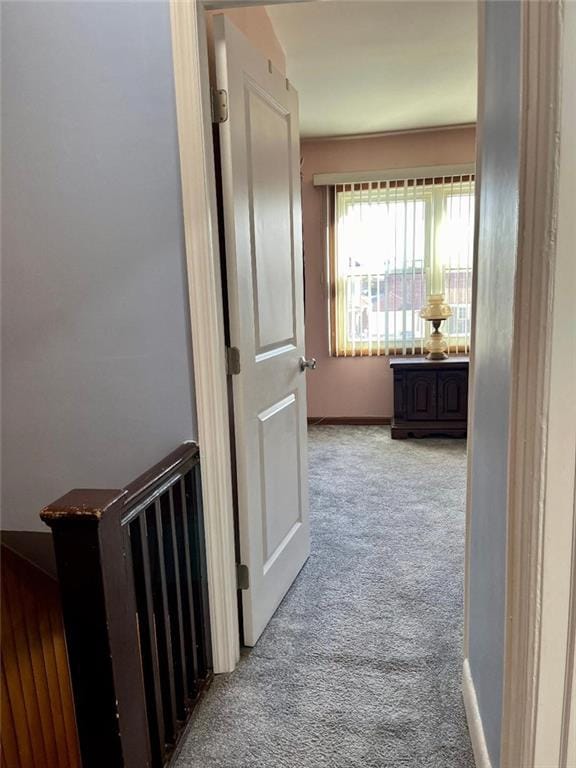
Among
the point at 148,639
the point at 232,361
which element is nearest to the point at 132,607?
the point at 148,639

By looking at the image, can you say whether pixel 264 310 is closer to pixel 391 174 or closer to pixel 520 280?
pixel 520 280

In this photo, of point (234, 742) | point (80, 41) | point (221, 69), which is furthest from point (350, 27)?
point (234, 742)

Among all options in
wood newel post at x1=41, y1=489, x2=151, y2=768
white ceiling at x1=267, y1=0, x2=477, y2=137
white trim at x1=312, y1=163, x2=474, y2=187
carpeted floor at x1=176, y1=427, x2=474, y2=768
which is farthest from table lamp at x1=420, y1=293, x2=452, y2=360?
wood newel post at x1=41, y1=489, x2=151, y2=768

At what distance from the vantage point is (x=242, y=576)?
72.1 inches

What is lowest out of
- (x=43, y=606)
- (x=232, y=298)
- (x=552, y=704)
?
(x=43, y=606)

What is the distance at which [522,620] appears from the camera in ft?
2.93

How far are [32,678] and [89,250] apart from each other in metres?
1.35

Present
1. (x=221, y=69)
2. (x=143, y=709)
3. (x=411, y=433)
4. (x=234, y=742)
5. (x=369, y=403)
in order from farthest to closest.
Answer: (x=369, y=403) < (x=411, y=433) < (x=221, y=69) < (x=234, y=742) < (x=143, y=709)

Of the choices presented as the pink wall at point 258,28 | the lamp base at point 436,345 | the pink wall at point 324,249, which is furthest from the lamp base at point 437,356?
the pink wall at point 258,28

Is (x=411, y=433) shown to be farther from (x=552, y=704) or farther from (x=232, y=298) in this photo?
(x=552, y=704)

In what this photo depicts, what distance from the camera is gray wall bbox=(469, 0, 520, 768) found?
972 mm

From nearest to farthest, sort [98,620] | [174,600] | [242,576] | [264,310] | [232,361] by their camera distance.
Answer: [98,620]
[174,600]
[232,361]
[242,576]
[264,310]

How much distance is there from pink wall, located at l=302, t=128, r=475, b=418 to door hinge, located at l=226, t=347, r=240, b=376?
3257 mm

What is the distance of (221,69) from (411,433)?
3444mm
